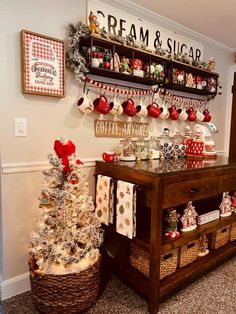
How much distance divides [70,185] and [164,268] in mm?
889

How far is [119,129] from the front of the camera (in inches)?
86.3

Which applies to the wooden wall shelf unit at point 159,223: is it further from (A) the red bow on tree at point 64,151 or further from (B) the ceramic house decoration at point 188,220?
(A) the red bow on tree at point 64,151

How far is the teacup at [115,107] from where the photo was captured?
2.04 meters

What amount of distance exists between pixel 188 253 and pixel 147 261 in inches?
15.7

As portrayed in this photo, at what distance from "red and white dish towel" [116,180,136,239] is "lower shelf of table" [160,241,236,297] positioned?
44 centimetres

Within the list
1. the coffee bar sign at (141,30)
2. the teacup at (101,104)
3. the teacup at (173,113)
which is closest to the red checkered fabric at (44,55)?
the teacup at (101,104)

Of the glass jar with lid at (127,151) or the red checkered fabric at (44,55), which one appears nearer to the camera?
the red checkered fabric at (44,55)

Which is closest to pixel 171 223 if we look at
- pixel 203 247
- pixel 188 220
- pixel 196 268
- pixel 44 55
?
pixel 188 220

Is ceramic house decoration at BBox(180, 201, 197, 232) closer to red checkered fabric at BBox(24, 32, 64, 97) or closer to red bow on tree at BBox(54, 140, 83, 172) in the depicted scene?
red bow on tree at BBox(54, 140, 83, 172)

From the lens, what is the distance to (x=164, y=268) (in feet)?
5.66

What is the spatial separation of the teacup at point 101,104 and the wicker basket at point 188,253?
1.23m

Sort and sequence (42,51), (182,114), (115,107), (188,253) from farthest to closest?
1. (182,114)
2. (115,107)
3. (188,253)
4. (42,51)

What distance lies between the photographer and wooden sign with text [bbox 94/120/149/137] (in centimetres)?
207

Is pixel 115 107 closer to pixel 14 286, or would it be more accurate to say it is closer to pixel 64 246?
pixel 64 246
